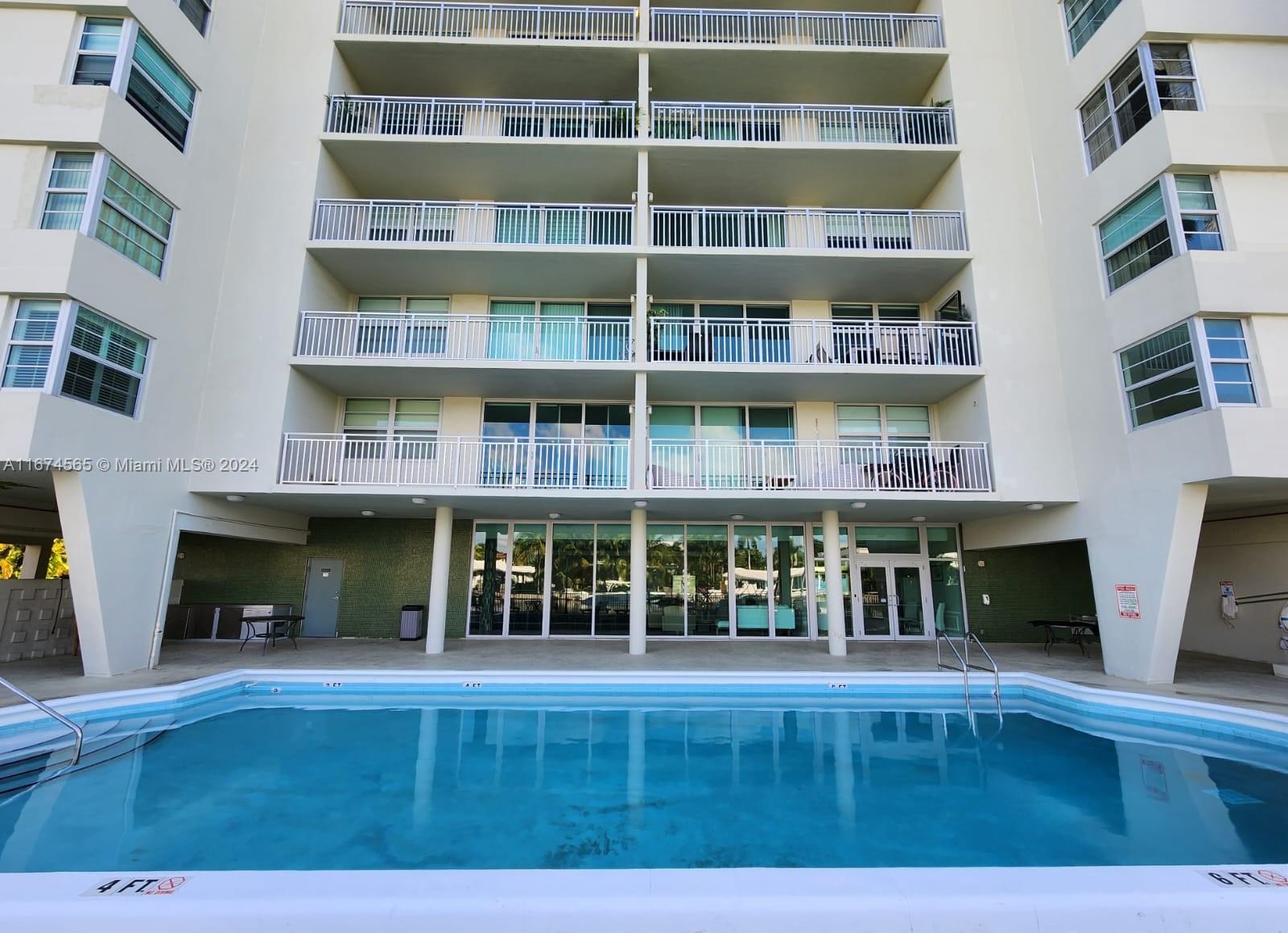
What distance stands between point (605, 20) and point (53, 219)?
11.1 metres

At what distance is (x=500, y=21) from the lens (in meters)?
13.3

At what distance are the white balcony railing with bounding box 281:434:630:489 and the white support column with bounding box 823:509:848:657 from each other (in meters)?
4.13

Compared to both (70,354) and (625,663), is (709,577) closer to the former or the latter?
(625,663)

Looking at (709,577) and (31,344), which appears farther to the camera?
(709,577)

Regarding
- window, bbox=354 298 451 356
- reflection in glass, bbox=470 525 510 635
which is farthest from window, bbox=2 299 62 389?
reflection in glass, bbox=470 525 510 635

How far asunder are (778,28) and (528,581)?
13.7m

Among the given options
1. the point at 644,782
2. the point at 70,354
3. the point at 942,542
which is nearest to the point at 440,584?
the point at 70,354

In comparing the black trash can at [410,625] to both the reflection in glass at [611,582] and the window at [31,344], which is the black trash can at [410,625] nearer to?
the reflection in glass at [611,582]

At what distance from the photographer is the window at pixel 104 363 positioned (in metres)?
7.89

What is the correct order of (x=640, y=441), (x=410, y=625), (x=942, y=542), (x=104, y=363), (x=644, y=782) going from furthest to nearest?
(x=942, y=542) < (x=410, y=625) < (x=640, y=441) < (x=104, y=363) < (x=644, y=782)

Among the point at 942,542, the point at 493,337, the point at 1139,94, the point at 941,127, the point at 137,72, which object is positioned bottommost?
the point at 942,542

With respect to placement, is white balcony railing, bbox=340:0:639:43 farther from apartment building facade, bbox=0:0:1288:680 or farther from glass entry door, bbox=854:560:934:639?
glass entry door, bbox=854:560:934:639

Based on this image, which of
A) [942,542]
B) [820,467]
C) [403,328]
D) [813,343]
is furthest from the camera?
[942,542]

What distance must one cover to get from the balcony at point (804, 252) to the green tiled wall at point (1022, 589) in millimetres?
6121
